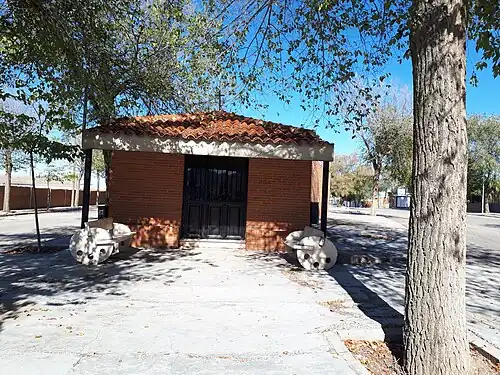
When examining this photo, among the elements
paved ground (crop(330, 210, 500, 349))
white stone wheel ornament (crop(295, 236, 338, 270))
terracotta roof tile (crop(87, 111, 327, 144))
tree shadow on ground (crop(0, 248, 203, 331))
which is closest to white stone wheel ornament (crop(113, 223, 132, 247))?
tree shadow on ground (crop(0, 248, 203, 331))

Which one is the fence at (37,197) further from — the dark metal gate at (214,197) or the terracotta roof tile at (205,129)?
the terracotta roof tile at (205,129)

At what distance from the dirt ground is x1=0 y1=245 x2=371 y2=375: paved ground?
20 cm

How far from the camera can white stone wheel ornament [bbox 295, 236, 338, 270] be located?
27.1 ft

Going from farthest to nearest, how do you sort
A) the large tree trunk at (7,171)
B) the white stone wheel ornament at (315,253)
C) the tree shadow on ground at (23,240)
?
the large tree trunk at (7,171) < the tree shadow on ground at (23,240) < the white stone wheel ornament at (315,253)

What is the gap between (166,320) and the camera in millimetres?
4852

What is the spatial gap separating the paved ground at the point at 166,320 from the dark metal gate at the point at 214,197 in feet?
8.48

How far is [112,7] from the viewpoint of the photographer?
770 cm

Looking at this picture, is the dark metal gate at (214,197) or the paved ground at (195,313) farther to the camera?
the dark metal gate at (214,197)

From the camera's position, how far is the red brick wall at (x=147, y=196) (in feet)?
33.4

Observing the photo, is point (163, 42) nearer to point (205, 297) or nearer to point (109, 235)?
point (109, 235)

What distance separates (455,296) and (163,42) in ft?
32.2

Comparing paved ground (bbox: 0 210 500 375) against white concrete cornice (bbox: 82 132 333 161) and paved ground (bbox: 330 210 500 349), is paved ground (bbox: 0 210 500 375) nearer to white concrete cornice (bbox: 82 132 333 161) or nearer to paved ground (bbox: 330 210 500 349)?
paved ground (bbox: 330 210 500 349)

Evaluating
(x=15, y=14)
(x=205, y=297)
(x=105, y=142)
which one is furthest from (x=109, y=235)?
(x=15, y=14)

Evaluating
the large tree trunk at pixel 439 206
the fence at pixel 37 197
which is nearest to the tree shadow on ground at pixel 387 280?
the large tree trunk at pixel 439 206
